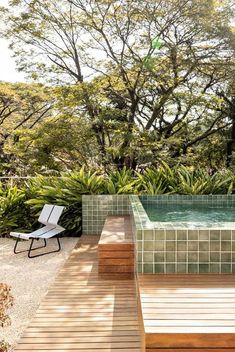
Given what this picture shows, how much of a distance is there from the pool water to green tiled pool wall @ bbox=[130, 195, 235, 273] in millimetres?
2329

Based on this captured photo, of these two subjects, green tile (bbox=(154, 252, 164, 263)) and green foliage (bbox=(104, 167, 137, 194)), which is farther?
green foliage (bbox=(104, 167, 137, 194))

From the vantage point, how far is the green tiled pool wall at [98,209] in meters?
6.73

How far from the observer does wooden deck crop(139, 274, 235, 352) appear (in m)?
1.91

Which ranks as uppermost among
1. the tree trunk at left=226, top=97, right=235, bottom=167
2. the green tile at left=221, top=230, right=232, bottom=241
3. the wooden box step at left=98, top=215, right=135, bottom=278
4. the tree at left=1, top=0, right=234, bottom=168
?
the tree at left=1, top=0, right=234, bottom=168

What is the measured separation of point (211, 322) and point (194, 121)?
13294 mm

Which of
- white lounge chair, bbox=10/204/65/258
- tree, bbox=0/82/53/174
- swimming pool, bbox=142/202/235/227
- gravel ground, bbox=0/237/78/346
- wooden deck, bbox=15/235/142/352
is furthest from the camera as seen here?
tree, bbox=0/82/53/174

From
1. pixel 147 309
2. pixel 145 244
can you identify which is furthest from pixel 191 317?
pixel 145 244

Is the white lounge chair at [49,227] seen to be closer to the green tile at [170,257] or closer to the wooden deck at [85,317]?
the wooden deck at [85,317]

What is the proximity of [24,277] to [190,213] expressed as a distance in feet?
9.63

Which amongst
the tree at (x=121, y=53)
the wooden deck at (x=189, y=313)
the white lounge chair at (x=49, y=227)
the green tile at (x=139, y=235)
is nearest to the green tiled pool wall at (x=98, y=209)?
the white lounge chair at (x=49, y=227)

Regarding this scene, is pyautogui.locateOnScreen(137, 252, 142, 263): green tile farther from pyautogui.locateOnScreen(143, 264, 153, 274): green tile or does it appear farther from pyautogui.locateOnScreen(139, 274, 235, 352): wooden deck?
pyautogui.locateOnScreen(139, 274, 235, 352): wooden deck

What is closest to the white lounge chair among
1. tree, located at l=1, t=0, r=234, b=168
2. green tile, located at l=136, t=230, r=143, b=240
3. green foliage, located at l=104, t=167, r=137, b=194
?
green foliage, located at l=104, t=167, r=137, b=194

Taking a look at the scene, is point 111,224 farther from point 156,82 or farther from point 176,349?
point 156,82

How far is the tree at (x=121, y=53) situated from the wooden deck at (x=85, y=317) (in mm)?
6868
